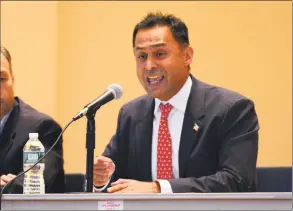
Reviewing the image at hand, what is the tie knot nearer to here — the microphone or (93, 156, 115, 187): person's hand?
(93, 156, 115, 187): person's hand

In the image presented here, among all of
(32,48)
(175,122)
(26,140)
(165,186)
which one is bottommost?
(165,186)

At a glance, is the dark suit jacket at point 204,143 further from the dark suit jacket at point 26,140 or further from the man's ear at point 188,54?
the dark suit jacket at point 26,140

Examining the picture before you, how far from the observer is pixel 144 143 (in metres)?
3.28

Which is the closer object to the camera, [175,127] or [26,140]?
[175,127]

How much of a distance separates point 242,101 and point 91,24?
7.62 feet

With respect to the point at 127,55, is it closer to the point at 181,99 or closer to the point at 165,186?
the point at 181,99

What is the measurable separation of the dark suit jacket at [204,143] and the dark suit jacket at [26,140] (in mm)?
324

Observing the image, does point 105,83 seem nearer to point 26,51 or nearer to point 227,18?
point 26,51

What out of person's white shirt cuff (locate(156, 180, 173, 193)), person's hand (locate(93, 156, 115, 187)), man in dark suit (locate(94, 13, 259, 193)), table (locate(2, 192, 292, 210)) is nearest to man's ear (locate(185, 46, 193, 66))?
man in dark suit (locate(94, 13, 259, 193))

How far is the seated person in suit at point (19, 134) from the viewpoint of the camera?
11.3ft

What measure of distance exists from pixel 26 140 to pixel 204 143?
1.05 metres

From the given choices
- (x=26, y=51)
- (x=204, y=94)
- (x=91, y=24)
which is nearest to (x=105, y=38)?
(x=91, y=24)

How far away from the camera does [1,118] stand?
3.63 meters

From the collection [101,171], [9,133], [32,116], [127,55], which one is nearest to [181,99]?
[101,171]
